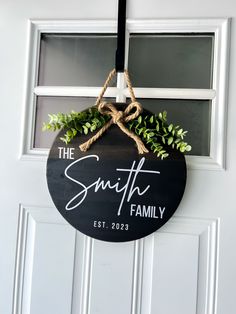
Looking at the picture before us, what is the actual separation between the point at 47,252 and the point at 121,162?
295 mm

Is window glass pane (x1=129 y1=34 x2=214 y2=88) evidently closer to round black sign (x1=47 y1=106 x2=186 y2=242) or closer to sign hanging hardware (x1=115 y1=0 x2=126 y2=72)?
sign hanging hardware (x1=115 y1=0 x2=126 y2=72)

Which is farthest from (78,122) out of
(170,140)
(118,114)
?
(170,140)

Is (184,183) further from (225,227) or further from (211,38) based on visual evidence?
(211,38)

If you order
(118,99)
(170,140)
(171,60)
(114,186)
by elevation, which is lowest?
(114,186)

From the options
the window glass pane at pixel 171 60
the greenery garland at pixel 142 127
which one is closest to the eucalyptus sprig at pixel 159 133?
the greenery garland at pixel 142 127

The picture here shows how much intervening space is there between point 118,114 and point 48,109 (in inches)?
8.3

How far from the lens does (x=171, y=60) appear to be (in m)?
0.80

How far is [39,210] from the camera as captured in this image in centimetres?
81

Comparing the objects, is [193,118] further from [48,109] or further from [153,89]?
[48,109]

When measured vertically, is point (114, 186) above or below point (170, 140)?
below

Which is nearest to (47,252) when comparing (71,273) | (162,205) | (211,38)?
(71,273)

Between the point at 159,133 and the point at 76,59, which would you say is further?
the point at 76,59

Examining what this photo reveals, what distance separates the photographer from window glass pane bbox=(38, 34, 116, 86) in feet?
2.72

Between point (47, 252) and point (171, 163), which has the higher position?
point (171, 163)
